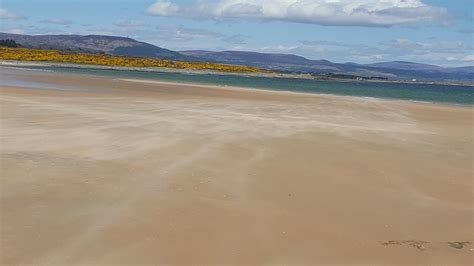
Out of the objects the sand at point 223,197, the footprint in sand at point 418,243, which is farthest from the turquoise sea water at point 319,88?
the footprint in sand at point 418,243

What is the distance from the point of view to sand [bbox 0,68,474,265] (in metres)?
5.76

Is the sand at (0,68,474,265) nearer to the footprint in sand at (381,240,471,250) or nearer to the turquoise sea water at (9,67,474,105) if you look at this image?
the footprint in sand at (381,240,471,250)

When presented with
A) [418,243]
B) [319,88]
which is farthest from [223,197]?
[319,88]

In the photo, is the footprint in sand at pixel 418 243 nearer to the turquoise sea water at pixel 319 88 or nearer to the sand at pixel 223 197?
the sand at pixel 223 197

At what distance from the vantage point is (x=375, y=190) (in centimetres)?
876

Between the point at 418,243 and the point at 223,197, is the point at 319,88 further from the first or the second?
the point at 418,243

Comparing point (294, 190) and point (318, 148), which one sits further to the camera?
point (318, 148)

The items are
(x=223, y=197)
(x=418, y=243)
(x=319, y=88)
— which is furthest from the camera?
(x=319, y=88)

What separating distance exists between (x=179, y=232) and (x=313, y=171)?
13.8ft

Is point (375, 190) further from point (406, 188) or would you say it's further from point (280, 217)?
point (280, 217)

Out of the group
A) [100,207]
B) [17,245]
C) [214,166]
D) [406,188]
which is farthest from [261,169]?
[17,245]

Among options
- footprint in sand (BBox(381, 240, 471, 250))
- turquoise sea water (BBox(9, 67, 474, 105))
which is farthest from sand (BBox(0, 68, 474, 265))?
turquoise sea water (BBox(9, 67, 474, 105))

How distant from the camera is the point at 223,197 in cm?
770

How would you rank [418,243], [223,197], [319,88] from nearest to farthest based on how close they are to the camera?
[418,243], [223,197], [319,88]
